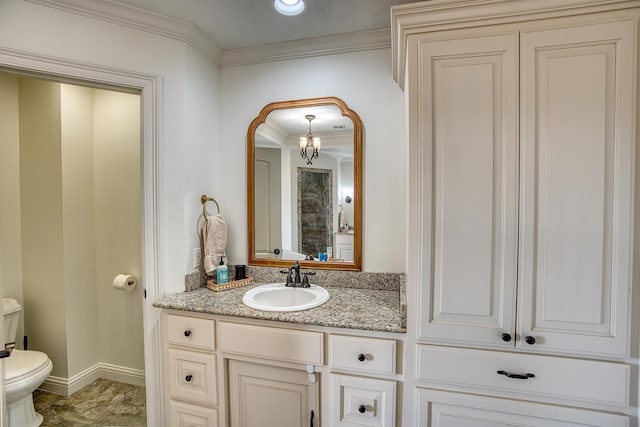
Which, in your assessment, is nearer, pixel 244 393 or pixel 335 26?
pixel 244 393

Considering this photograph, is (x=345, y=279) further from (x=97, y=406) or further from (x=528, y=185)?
(x=97, y=406)

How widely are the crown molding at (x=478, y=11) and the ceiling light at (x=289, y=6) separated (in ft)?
1.95

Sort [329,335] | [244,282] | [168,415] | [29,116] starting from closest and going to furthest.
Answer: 1. [329,335]
2. [168,415]
3. [244,282]
4. [29,116]

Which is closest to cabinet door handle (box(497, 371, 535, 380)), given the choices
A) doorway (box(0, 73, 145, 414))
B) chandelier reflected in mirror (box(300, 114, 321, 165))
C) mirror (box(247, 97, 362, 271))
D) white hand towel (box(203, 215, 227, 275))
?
mirror (box(247, 97, 362, 271))

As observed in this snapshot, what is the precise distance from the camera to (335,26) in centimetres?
177

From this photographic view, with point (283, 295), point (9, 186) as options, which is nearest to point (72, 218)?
point (9, 186)

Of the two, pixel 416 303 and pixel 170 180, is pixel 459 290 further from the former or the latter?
pixel 170 180

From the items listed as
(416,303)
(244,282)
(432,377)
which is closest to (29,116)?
(244,282)

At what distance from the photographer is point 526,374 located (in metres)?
1.15

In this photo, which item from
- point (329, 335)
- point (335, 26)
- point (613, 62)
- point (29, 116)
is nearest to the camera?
point (613, 62)

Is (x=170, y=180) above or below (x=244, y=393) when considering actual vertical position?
above

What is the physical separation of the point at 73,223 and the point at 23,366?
0.94 m

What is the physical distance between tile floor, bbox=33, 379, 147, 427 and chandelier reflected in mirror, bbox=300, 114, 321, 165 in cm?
209

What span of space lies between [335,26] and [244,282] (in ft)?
5.43
